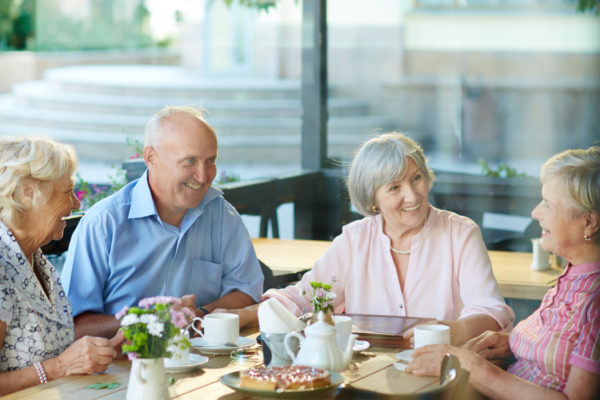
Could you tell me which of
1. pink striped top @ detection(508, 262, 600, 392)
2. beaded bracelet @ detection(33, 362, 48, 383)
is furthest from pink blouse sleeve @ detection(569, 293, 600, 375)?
beaded bracelet @ detection(33, 362, 48, 383)

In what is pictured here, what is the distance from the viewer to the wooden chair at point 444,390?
5.63ft

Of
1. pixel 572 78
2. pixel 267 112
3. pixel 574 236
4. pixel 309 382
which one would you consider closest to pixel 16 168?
pixel 309 382

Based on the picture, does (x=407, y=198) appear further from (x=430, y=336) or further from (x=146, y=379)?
(x=146, y=379)

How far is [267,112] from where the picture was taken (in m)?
9.24

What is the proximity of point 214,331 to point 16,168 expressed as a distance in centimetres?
62

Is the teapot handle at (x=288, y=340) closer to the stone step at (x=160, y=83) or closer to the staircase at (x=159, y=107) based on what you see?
the staircase at (x=159, y=107)

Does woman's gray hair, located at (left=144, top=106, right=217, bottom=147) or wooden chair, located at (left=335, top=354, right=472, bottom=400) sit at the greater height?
woman's gray hair, located at (left=144, top=106, right=217, bottom=147)

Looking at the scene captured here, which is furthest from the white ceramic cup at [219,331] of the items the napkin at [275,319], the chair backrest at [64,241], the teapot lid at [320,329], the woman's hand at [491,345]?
the chair backrest at [64,241]

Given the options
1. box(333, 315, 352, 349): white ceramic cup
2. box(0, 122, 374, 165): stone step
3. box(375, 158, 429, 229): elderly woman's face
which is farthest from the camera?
box(0, 122, 374, 165): stone step

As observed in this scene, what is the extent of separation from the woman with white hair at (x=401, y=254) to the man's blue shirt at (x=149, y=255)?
0.87 ft

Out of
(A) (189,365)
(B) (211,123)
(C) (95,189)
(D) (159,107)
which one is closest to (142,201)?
(A) (189,365)

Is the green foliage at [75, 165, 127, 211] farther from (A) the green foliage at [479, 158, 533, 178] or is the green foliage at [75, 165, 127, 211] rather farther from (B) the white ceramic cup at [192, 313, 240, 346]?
(A) the green foliage at [479, 158, 533, 178]

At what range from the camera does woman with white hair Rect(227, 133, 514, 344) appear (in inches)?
101

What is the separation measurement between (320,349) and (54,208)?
747 millimetres
